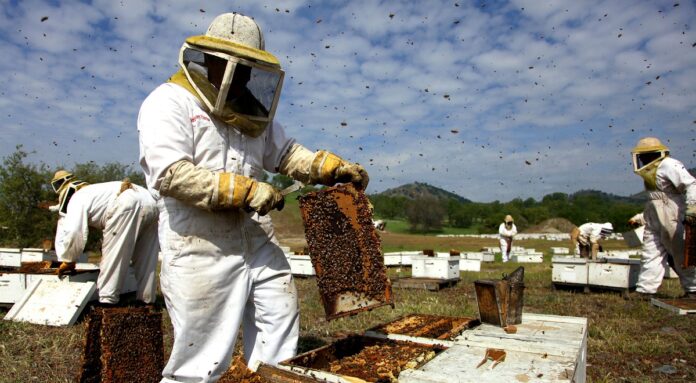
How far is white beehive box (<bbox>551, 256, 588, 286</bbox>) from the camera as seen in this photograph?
8.80m

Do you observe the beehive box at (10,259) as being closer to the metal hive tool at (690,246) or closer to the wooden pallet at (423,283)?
the wooden pallet at (423,283)

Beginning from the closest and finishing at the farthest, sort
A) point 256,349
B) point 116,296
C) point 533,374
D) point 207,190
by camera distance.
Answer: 1. point 533,374
2. point 207,190
3. point 256,349
4. point 116,296

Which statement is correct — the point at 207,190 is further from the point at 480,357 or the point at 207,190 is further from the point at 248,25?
the point at 480,357

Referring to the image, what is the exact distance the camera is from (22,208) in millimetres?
23250

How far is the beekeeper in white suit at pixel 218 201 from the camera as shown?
252cm

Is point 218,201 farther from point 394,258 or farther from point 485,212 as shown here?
point 485,212

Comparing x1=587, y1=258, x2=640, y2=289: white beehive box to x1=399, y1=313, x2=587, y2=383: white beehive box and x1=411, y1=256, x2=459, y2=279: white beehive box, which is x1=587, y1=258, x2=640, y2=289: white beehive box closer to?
x1=411, y1=256, x2=459, y2=279: white beehive box

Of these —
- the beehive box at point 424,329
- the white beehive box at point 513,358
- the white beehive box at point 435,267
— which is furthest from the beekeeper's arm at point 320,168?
the white beehive box at point 435,267

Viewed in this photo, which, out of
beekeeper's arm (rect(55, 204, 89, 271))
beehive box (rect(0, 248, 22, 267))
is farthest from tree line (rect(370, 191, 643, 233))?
beekeeper's arm (rect(55, 204, 89, 271))

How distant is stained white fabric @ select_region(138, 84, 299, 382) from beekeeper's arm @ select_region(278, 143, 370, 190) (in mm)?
369

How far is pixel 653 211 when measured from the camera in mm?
7820

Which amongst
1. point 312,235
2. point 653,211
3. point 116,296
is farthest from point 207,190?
point 653,211

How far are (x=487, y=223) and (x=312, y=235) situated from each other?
228ft

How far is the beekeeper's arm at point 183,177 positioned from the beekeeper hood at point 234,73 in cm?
25
